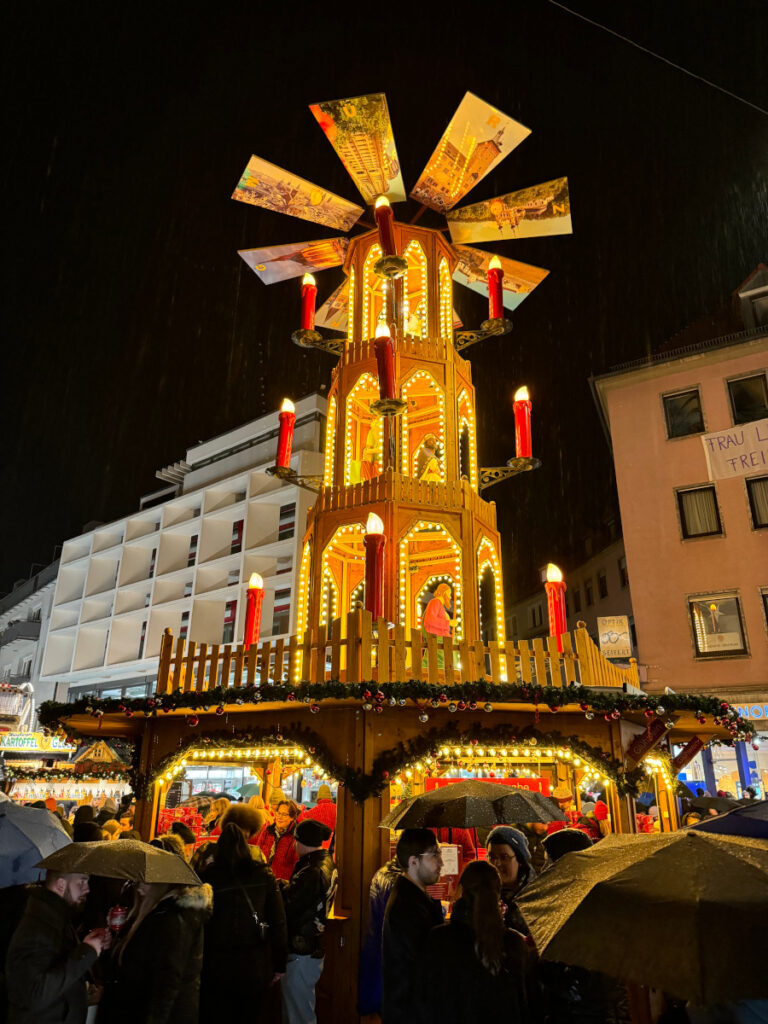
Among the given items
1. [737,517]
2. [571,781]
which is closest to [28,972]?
[571,781]

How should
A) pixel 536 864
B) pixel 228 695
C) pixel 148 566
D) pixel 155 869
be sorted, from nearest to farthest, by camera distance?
pixel 155 869, pixel 536 864, pixel 228 695, pixel 148 566

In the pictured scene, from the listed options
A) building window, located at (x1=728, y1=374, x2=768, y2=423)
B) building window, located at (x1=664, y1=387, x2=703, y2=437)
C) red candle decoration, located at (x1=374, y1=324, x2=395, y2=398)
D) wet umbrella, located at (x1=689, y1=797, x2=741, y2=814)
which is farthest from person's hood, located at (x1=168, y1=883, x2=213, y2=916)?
building window, located at (x1=728, y1=374, x2=768, y2=423)

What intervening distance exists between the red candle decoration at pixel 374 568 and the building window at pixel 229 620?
2987cm

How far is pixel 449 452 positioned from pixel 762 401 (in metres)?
14.2

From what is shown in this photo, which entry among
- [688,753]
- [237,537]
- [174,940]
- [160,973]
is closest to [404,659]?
[174,940]

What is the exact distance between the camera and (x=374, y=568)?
941 centimetres

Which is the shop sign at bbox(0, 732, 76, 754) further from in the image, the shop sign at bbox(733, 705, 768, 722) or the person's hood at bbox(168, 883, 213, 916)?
the person's hood at bbox(168, 883, 213, 916)

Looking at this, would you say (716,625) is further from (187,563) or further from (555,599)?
(187,563)

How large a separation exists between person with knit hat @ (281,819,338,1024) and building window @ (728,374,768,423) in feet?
69.5

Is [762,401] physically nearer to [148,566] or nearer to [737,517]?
[737,517]

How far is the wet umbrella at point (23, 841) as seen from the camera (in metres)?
4.47

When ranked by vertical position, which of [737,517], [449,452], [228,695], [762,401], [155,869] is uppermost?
[762,401]

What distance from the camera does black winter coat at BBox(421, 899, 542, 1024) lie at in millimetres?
3207

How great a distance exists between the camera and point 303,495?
120 feet
